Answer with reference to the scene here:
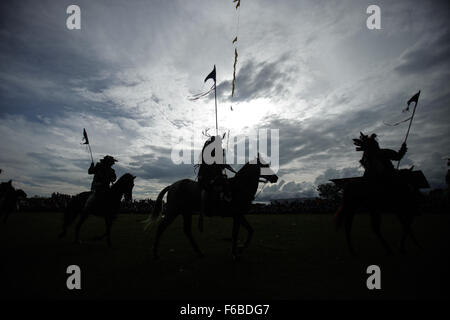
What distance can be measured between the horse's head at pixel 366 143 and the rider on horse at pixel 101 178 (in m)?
10.4

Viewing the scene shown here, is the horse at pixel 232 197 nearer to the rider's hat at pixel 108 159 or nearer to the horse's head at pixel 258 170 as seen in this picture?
the horse's head at pixel 258 170

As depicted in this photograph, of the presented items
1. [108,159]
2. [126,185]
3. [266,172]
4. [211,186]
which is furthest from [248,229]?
[108,159]

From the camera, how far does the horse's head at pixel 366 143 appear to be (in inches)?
300

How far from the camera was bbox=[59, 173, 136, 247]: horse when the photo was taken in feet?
28.9

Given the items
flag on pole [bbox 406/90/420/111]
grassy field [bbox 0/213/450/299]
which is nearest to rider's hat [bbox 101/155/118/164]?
grassy field [bbox 0/213/450/299]

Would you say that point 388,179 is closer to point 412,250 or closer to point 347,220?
point 347,220

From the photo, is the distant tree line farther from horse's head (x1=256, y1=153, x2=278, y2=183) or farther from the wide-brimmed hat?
horse's head (x1=256, y1=153, x2=278, y2=183)

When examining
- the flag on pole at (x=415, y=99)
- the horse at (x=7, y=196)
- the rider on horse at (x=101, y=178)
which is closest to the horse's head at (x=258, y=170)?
the rider on horse at (x=101, y=178)

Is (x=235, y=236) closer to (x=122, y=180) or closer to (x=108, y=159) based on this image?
(x=122, y=180)

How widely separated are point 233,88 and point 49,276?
8.36 meters

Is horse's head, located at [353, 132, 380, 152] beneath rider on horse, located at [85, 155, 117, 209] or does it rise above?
above

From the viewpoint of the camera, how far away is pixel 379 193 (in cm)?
706
